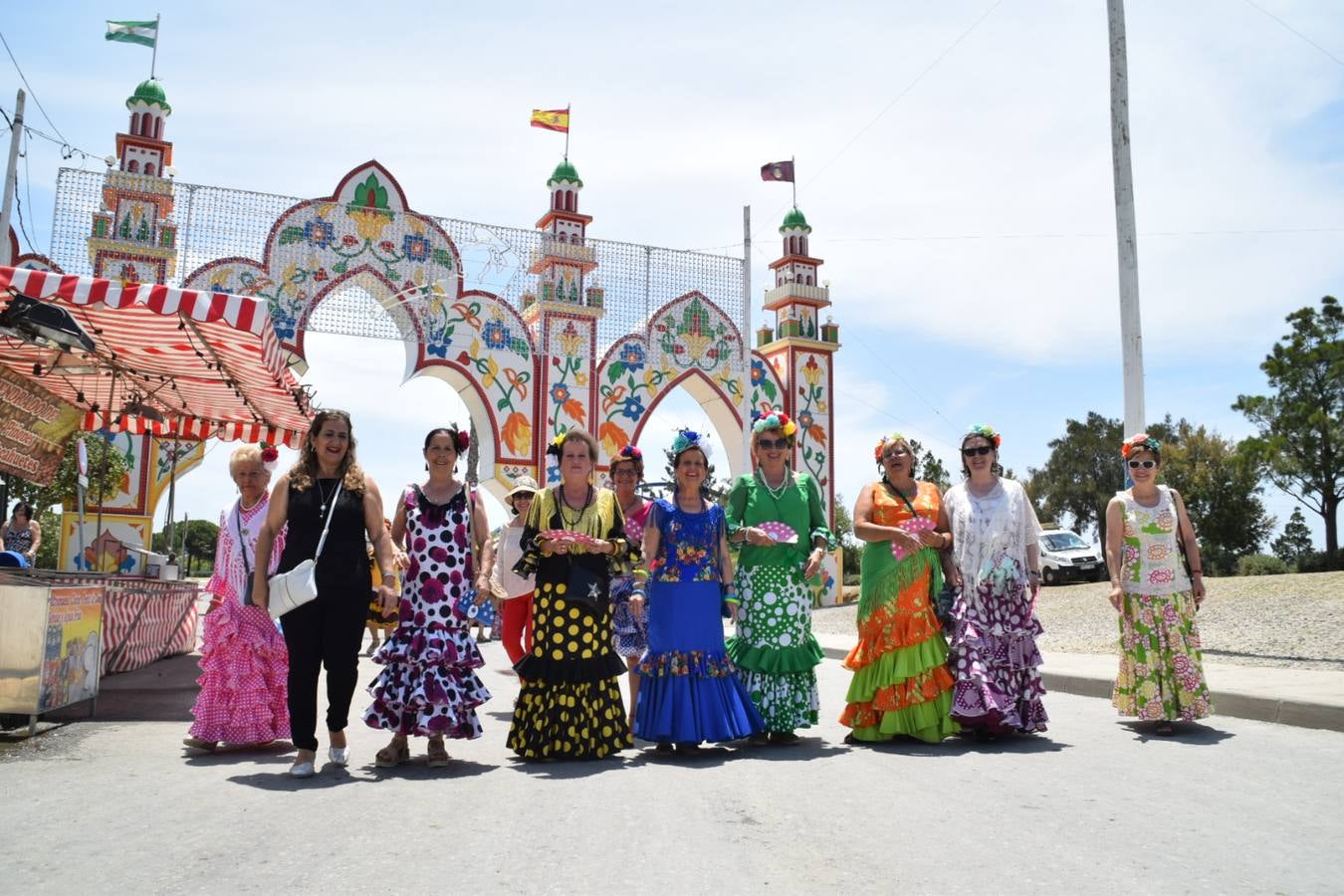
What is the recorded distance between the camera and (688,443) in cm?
596

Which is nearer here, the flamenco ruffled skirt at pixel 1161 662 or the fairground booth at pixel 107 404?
the flamenco ruffled skirt at pixel 1161 662

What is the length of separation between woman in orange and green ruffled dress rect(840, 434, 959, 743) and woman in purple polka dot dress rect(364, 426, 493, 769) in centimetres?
217

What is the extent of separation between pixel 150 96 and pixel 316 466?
56.1ft

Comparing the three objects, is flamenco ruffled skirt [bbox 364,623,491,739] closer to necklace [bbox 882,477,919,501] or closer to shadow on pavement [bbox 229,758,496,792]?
shadow on pavement [bbox 229,758,496,792]

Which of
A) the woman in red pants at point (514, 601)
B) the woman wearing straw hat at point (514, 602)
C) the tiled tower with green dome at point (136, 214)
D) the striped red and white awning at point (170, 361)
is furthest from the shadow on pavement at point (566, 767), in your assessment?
the tiled tower with green dome at point (136, 214)

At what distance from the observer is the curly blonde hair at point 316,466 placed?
491 cm

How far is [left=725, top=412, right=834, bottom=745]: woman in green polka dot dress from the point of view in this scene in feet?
19.2

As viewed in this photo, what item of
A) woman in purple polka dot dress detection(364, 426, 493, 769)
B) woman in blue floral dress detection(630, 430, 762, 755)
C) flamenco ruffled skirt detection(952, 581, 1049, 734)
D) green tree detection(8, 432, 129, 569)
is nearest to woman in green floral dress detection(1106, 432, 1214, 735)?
flamenco ruffled skirt detection(952, 581, 1049, 734)

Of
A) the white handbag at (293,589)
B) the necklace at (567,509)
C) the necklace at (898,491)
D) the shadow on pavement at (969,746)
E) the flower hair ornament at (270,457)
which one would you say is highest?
the flower hair ornament at (270,457)

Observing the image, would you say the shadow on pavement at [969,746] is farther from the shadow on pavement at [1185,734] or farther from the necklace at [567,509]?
the necklace at [567,509]

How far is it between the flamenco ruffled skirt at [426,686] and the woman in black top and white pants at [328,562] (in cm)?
26

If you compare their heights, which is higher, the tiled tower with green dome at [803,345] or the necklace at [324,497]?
the tiled tower with green dome at [803,345]

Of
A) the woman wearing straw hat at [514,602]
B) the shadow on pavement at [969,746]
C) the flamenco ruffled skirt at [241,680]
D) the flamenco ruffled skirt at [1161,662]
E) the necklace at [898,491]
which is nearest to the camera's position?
the shadow on pavement at [969,746]

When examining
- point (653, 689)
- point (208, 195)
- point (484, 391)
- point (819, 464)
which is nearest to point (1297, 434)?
point (819, 464)
